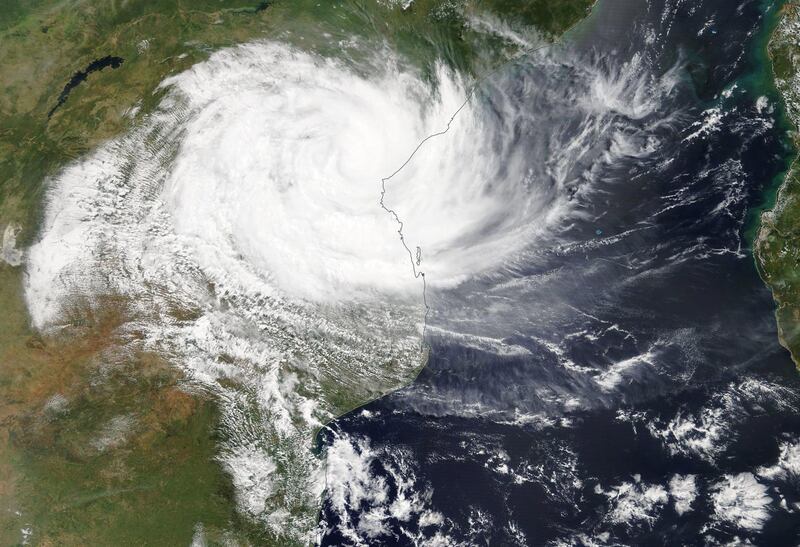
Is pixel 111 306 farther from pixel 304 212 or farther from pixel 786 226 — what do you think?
pixel 786 226

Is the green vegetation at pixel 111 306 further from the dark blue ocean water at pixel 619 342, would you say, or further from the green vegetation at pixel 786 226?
the green vegetation at pixel 786 226

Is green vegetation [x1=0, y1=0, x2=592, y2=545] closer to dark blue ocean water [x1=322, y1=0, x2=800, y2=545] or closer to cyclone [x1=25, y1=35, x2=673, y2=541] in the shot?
cyclone [x1=25, y1=35, x2=673, y2=541]

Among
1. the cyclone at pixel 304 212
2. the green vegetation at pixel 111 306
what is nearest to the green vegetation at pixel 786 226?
the cyclone at pixel 304 212

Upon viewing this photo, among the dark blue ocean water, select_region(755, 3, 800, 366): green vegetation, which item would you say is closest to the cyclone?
the dark blue ocean water

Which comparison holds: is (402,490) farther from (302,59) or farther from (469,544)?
(302,59)

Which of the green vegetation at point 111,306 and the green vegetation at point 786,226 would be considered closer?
the green vegetation at point 111,306

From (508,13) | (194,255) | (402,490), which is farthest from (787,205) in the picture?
(194,255)

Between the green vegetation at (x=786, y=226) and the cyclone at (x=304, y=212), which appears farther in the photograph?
the green vegetation at (x=786, y=226)

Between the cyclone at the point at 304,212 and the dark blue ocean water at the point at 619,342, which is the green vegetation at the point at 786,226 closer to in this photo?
the dark blue ocean water at the point at 619,342

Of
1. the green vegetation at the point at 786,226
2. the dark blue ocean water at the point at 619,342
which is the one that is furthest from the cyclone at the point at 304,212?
the green vegetation at the point at 786,226
